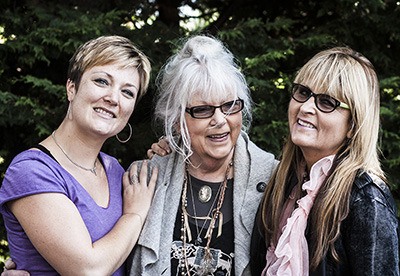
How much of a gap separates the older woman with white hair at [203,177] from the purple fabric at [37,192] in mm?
274

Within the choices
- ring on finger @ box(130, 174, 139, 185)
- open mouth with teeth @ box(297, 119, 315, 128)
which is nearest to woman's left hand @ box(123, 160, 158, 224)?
ring on finger @ box(130, 174, 139, 185)

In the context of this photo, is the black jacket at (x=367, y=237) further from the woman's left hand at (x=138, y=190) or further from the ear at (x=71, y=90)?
the ear at (x=71, y=90)

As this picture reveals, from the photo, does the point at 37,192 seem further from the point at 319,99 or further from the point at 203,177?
the point at 319,99

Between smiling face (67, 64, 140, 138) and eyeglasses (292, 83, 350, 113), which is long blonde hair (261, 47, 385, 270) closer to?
eyeglasses (292, 83, 350, 113)

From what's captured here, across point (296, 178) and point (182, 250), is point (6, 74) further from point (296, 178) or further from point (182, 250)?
point (296, 178)

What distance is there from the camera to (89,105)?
9.16 ft

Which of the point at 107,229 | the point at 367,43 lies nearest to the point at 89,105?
the point at 107,229

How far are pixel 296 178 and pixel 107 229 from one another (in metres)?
0.88

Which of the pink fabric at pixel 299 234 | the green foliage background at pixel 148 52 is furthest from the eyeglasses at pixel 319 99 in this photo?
the green foliage background at pixel 148 52

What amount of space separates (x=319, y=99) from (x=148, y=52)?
1.95m

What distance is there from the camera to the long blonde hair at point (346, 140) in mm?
2398

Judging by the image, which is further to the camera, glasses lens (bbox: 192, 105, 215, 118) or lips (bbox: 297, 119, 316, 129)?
glasses lens (bbox: 192, 105, 215, 118)

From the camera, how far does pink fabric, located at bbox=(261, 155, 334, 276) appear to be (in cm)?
249

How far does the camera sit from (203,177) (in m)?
3.03
